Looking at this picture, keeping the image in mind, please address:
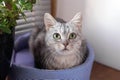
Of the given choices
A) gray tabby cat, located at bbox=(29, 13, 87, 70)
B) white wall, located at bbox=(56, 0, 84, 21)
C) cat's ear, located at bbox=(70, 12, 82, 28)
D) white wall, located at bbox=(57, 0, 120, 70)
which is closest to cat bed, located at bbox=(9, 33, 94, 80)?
gray tabby cat, located at bbox=(29, 13, 87, 70)

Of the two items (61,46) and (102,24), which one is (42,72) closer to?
(61,46)

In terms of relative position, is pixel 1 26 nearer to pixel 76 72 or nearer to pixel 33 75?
pixel 33 75

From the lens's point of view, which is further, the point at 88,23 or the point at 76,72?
the point at 88,23

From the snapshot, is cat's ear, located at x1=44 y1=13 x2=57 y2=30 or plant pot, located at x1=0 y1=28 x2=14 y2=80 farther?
cat's ear, located at x1=44 y1=13 x2=57 y2=30

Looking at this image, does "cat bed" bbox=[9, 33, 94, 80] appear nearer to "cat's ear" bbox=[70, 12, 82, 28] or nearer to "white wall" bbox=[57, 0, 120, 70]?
"cat's ear" bbox=[70, 12, 82, 28]

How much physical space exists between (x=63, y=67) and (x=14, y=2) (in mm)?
383

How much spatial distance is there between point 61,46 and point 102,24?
50cm

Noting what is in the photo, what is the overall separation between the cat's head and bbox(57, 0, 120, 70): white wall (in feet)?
1.19

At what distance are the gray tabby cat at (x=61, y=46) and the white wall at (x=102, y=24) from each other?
344 millimetres

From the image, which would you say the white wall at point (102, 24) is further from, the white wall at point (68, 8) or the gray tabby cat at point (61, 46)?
the gray tabby cat at point (61, 46)

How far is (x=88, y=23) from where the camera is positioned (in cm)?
131

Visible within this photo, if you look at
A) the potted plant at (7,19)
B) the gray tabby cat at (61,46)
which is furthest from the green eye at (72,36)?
the potted plant at (7,19)

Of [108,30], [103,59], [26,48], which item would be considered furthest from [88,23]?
[26,48]

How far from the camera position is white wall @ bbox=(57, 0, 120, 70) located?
1207mm
